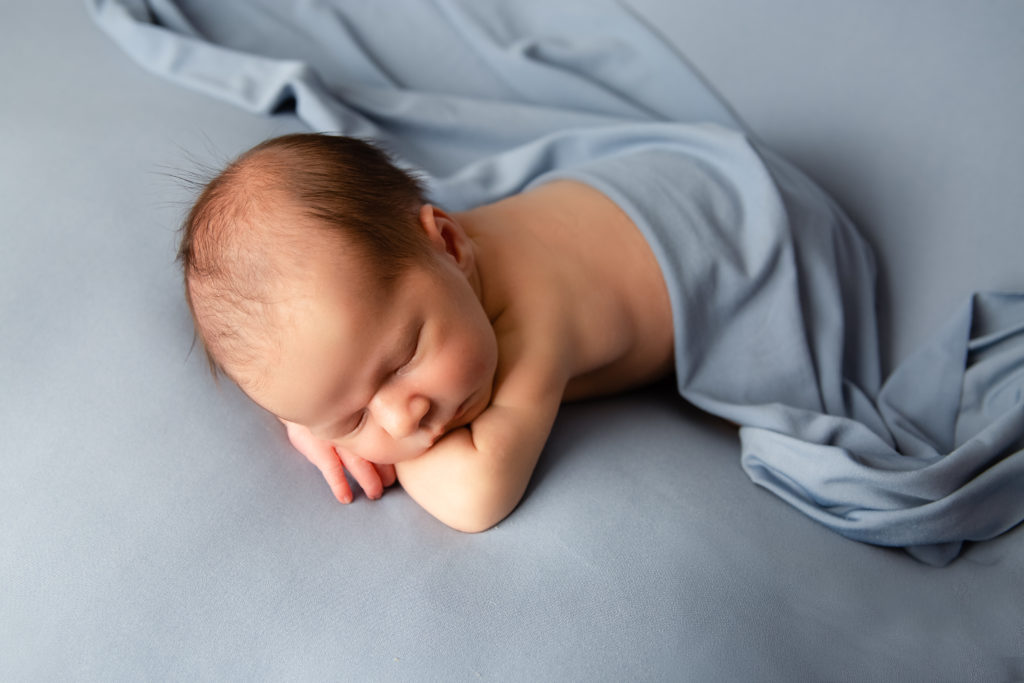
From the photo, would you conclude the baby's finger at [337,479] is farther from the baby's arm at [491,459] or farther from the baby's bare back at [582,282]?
the baby's bare back at [582,282]

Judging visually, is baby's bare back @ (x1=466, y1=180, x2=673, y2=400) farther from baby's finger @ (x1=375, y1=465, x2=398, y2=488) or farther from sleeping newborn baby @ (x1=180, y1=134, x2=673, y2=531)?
baby's finger @ (x1=375, y1=465, x2=398, y2=488)

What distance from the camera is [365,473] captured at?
923 millimetres

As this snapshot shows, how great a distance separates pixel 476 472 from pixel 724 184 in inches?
26.5

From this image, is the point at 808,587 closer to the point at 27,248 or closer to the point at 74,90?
the point at 27,248

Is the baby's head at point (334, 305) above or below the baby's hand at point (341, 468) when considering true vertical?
above

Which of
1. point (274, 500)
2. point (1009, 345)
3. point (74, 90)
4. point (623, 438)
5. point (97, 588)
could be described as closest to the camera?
point (97, 588)

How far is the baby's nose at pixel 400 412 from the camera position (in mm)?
833

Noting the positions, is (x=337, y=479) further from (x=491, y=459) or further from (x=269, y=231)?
(x=269, y=231)

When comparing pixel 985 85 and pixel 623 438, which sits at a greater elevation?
pixel 985 85

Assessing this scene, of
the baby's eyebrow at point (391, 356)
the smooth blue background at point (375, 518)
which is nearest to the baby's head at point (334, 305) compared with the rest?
the baby's eyebrow at point (391, 356)

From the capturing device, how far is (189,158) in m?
1.18

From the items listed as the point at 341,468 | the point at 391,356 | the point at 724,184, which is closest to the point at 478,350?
the point at 391,356

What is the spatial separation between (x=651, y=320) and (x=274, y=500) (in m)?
0.56

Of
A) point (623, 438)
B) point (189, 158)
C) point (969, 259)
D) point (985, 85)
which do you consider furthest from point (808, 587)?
point (189, 158)
